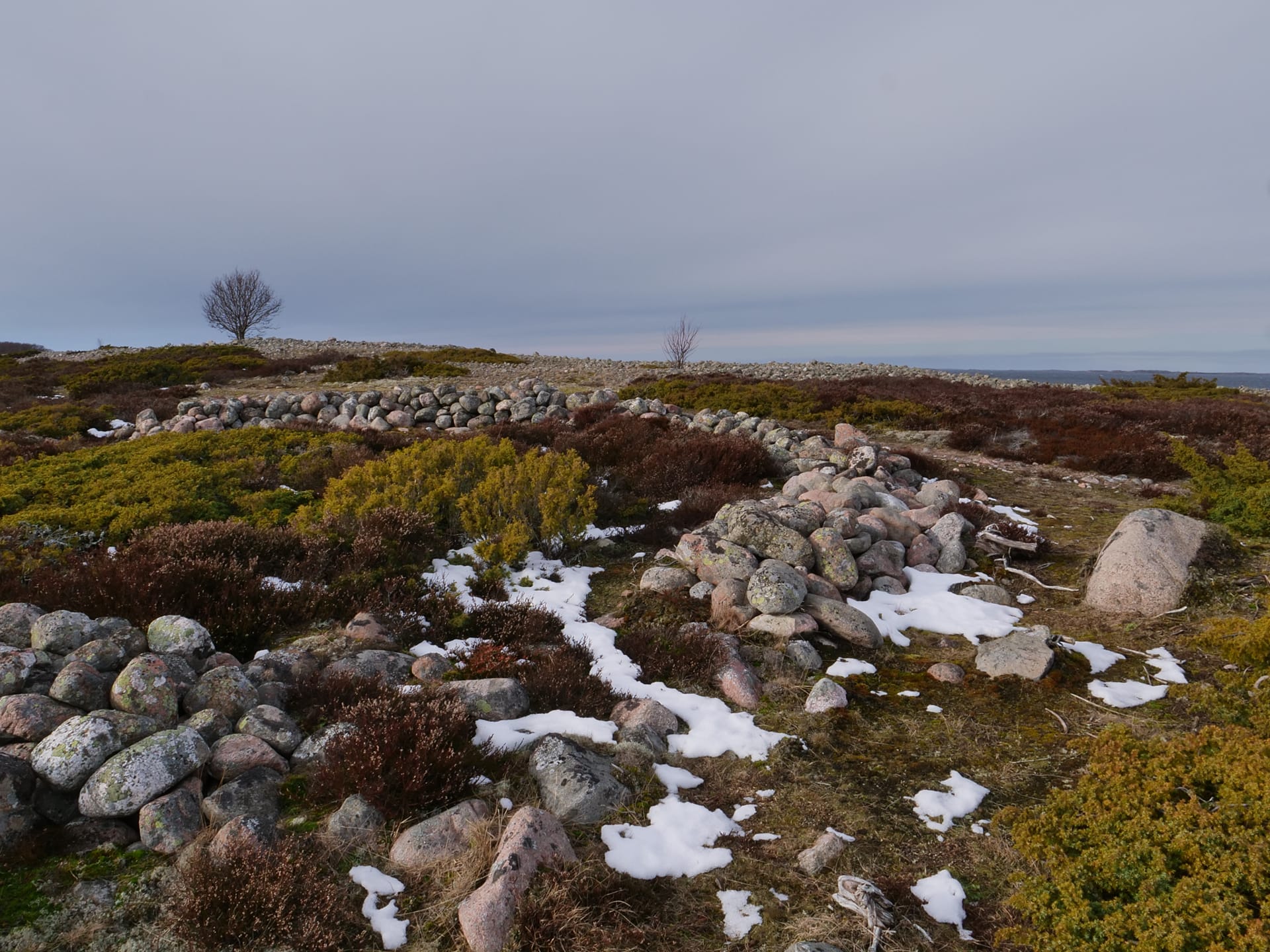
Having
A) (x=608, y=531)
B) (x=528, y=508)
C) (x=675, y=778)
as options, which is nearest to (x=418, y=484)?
(x=528, y=508)

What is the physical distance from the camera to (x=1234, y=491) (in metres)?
8.85

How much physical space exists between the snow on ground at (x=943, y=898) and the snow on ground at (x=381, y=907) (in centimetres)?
255

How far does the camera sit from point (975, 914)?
10.5 feet

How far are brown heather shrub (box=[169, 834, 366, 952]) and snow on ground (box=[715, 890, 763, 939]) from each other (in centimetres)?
173

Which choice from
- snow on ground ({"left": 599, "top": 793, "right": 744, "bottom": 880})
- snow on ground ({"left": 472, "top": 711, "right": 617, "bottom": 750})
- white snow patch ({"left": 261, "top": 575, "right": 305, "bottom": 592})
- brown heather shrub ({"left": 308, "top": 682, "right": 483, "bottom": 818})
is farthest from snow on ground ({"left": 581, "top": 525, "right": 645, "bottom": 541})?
snow on ground ({"left": 599, "top": 793, "right": 744, "bottom": 880})

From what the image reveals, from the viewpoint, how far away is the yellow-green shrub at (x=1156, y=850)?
2.42 metres

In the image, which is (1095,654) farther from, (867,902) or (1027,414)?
(1027,414)

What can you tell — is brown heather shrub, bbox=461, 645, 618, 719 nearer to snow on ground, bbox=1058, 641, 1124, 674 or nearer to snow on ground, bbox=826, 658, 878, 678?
snow on ground, bbox=826, 658, 878, 678

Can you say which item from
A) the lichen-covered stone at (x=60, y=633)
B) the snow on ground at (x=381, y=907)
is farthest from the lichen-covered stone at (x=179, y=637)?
the snow on ground at (x=381, y=907)

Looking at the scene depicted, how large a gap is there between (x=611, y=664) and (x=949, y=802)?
2.72 m

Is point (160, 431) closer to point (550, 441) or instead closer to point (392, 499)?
point (550, 441)

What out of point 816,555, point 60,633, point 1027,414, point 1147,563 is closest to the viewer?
point 60,633

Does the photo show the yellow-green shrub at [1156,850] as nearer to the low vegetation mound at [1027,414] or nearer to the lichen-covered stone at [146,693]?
the lichen-covered stone at [146,693]

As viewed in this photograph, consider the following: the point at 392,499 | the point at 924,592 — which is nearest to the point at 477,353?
the point at 392,499
